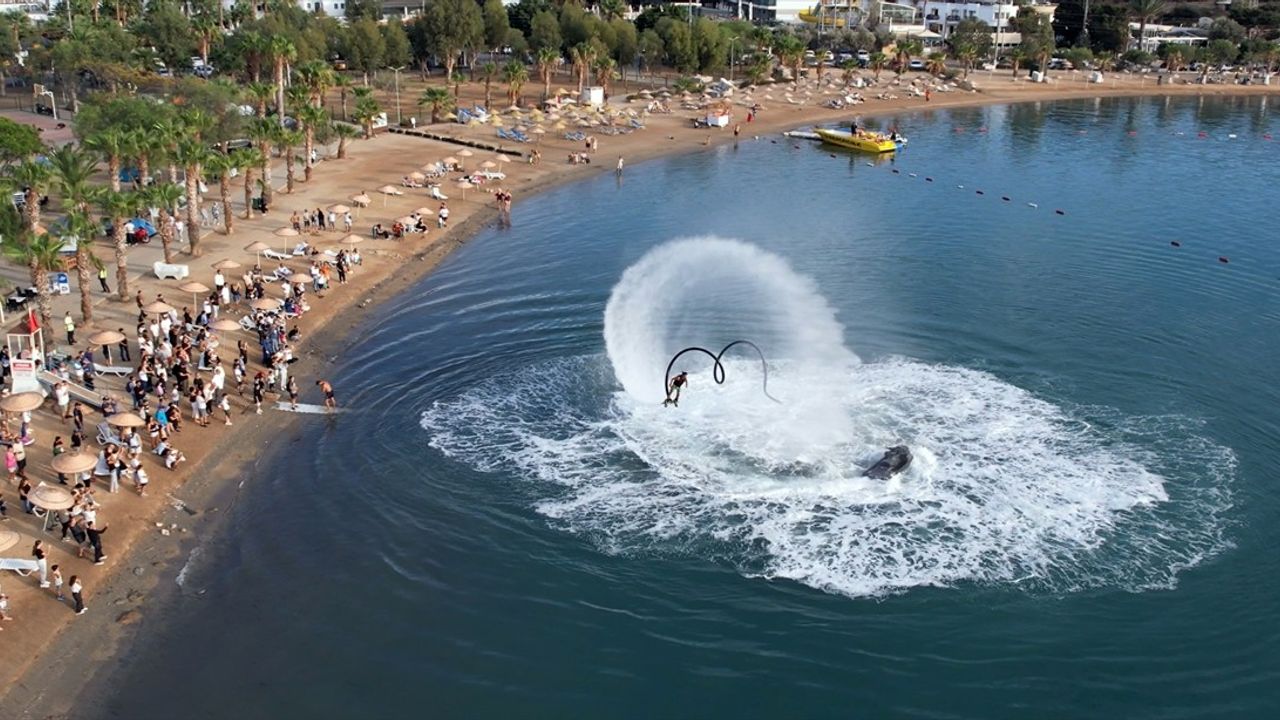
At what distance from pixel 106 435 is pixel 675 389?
87.3 feet

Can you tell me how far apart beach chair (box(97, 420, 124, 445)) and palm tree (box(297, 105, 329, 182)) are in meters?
52.8

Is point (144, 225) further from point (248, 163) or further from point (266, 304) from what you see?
point (266, 304)

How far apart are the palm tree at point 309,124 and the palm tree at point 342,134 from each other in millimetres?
3935

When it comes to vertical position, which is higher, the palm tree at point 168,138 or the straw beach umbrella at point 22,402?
the palm tree at point 168,138

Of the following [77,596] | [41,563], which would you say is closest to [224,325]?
[41,563]

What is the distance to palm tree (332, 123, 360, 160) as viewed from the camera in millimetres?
106812

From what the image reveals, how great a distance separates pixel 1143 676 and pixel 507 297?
47919 millimetres

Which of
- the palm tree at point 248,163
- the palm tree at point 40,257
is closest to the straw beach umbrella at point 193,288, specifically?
the palm tree at point 40,257

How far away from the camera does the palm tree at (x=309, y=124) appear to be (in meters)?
97.0

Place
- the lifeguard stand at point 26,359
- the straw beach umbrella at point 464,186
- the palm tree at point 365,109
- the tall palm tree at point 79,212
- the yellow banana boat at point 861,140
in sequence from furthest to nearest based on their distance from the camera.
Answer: the yellow banana boat at point 861,140
the palm tree at point 365,109
the straw beach umbrella at point 464,186
the tall palm tree at point 79,212
the lifeguard stand at point 26,359

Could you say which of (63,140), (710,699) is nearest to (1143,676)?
(710,699)

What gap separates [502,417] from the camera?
177 feet

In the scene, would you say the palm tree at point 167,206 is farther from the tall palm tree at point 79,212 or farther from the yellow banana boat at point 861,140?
the yellow banana boat at point 861,140

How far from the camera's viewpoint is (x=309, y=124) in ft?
321
